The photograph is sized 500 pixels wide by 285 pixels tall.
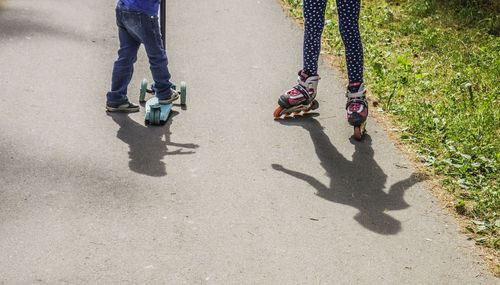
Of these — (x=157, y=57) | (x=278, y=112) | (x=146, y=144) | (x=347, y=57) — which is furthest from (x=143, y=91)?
(x=347, y=57)

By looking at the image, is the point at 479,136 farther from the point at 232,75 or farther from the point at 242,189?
the point at 232,75

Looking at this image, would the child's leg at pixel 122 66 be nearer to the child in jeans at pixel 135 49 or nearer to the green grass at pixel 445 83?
the child in jeans at pixel 135 49

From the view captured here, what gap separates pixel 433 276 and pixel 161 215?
1822mm

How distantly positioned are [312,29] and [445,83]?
2080mm

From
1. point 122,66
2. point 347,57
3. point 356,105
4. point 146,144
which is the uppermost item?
point 347,57

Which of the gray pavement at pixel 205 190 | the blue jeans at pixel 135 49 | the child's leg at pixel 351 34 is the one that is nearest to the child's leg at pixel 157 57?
the blue jeans at pixel 135 49

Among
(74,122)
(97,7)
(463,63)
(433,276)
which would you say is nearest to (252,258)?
(433,276)

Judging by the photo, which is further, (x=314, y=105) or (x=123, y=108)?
(x=314, y=105)

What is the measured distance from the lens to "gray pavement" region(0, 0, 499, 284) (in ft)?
11.9

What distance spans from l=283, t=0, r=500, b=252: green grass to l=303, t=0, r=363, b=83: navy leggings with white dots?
798 mm

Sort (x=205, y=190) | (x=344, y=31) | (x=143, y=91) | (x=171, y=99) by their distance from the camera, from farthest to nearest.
→ (x=143, y=91)
(x=171, y=99)
(x=344, y=31)
(x=205, y=190)

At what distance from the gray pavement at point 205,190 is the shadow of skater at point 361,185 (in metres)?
0.02

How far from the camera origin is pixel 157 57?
5.35 metres

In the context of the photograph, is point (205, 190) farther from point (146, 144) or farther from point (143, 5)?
point (143, 5)
